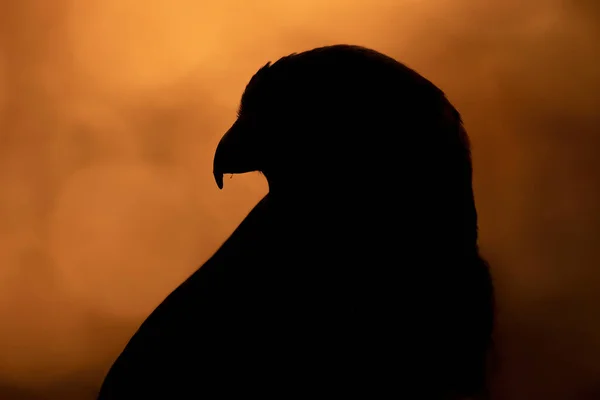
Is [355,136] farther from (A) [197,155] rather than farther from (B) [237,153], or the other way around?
(A) [197,155]

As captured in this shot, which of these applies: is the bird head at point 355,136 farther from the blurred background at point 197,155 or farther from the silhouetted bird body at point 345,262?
the blurred background at point 197,155

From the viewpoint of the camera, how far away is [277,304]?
850 millimetres

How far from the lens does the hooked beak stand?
899mm

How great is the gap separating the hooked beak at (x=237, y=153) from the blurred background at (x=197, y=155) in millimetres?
146

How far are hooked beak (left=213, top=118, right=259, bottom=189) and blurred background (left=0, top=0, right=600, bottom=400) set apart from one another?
0.48 feet

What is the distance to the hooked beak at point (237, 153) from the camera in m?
0.90

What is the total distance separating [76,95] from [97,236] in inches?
10.3

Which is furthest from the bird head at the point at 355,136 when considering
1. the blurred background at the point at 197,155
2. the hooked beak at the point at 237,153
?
the blurred background at the point at 197,155

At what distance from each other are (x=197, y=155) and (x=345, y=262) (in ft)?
1.27

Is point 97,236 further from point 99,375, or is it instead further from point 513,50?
point 513,50

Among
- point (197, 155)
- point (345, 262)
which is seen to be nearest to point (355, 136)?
point (345, 262)

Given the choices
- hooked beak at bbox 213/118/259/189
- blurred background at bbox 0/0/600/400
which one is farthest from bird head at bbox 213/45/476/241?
blurred background at bbox 0/0/600/400

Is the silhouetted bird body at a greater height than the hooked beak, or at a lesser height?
lesser

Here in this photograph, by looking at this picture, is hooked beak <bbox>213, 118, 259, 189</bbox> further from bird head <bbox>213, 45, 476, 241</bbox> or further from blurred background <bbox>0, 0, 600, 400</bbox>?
blurred background <bbox>0, 0, 600, 400</bbox>
